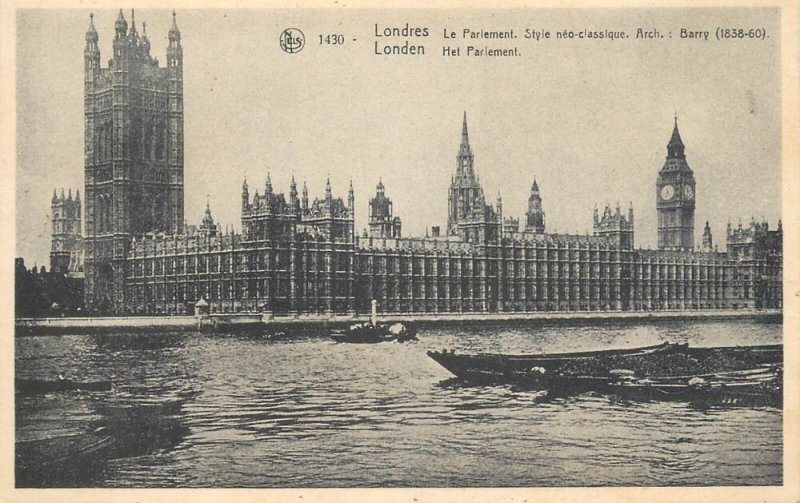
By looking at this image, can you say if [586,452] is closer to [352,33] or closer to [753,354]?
[753,354]

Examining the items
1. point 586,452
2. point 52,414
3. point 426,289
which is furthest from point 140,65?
point 586,452

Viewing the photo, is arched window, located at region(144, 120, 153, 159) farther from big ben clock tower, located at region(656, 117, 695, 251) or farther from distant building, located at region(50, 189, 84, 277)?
big ben clock tower, located at region(656, 117, 695, 251)

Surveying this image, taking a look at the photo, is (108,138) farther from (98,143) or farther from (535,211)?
(535,211)

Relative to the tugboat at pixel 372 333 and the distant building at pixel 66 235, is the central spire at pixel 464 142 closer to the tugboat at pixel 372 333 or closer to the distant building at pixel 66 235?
the tugboat at pixel 372 333

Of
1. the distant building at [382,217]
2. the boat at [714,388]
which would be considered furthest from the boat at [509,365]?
the distant building at [382,217]

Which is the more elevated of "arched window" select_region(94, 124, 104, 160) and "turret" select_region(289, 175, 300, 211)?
"arched window" select_region(94, 124, 104, 160)

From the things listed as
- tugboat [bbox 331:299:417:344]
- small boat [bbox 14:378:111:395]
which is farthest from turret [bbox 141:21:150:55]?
tugboat [bbox 331:299:417:344]
